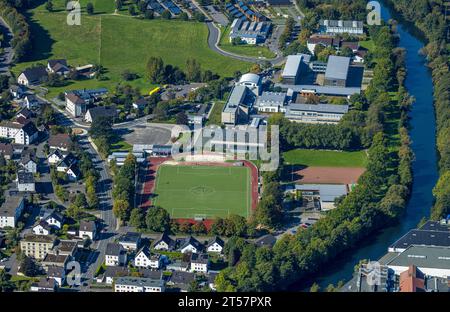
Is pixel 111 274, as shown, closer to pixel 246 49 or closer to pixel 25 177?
pixel 25 177

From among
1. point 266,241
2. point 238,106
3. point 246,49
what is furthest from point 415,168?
point 246,49

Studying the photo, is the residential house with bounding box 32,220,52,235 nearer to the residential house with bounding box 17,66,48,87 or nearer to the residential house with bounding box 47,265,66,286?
the residential house with bounding box 47,265,66,286

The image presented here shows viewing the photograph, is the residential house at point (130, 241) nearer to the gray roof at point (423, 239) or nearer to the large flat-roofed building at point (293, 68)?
the gray roof at point (423, 239)

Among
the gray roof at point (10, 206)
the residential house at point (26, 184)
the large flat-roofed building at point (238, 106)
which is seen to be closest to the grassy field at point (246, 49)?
the large flat-roofed building at point (238, 106)

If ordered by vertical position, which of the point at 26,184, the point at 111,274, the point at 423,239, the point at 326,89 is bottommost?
the point at 111,274

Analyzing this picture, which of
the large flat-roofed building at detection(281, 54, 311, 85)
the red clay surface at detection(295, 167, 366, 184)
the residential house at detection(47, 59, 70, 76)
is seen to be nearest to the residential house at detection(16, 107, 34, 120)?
the residential house at detection(47, 59, 70, 76)
